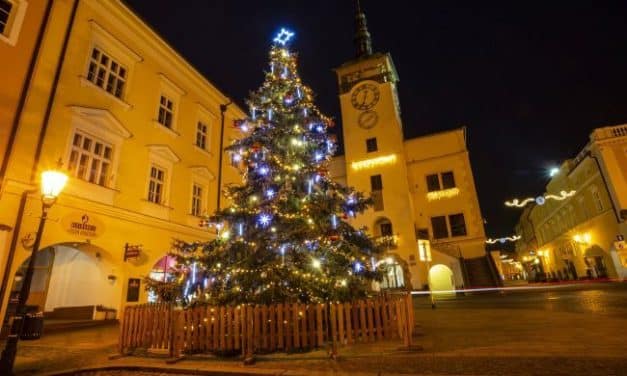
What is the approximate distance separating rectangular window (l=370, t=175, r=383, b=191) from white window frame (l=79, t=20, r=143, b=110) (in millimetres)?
17887

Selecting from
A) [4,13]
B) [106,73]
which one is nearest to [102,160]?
[106,73]

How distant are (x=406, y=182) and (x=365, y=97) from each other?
8.59m

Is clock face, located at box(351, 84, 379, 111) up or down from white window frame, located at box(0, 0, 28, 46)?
up

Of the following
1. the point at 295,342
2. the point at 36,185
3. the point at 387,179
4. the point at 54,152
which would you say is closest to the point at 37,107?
the point at 54,152

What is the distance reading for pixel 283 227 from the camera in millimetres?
8453

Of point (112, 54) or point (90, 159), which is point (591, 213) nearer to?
point (90, 159)

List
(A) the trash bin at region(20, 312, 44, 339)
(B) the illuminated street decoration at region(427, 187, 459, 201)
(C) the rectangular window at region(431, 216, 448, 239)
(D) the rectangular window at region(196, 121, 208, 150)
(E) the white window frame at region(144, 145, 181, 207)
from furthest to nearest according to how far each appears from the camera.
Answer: (B) the illuminated street decoration at region(427, 187, 459, 201) < (C) the rectangular window at region(431, 216, 448, 239) < (D) the rectangular window at region(196, 121, 208, 150) < (E) the white window frame at region(144, 145, 181, 207) < (A) the trash bin at region(20, 312, 44, 339)

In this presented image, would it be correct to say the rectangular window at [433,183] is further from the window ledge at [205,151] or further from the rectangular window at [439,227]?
the window ledge at [205,151]

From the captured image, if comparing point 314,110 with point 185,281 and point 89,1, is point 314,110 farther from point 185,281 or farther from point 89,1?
point 89,1

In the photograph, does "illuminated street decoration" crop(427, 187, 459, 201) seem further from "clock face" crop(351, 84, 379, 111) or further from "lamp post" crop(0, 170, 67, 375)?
"lamp post" crop(0, 170, 67, 375)

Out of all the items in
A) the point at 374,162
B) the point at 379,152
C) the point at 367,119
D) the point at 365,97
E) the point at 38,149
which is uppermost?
the point at 365,97

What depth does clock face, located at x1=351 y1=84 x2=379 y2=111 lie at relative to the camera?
27359 millimetres

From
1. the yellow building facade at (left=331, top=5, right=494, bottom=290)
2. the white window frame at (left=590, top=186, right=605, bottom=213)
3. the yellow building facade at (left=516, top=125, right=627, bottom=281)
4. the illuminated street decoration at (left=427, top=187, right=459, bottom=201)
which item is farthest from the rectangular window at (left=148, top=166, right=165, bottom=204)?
the white window frame at (left=590, top=186, right=605, bottom=213)

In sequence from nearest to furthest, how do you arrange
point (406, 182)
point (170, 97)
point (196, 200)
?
1. point (170, 97)
2. point (196, 200)
3. point (406, 182)
